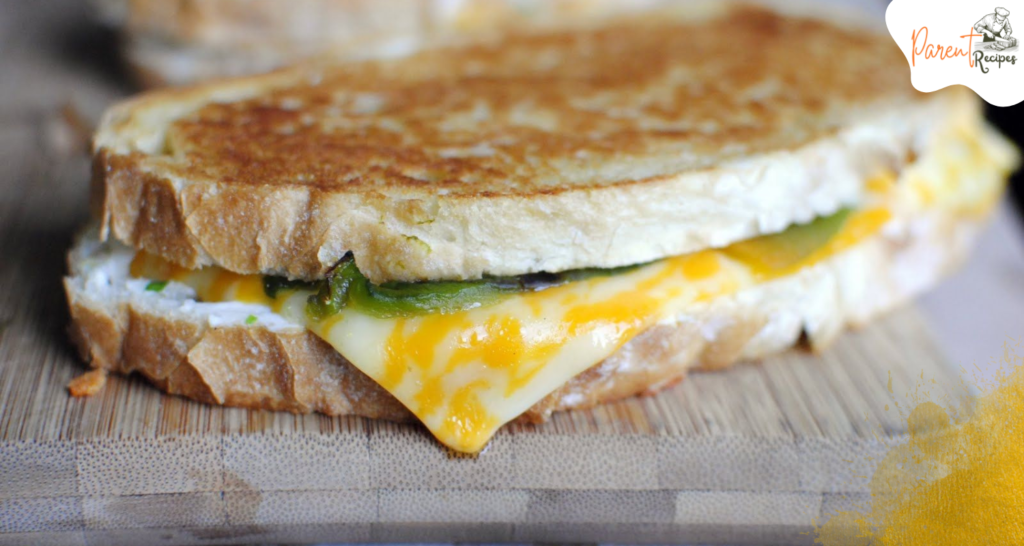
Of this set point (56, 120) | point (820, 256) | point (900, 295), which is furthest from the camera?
point (56, 120)

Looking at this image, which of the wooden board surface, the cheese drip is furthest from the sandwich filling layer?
the wooden board surface

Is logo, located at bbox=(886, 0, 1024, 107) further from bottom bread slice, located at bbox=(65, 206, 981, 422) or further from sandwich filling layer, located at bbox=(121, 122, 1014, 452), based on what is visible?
sandwich filling layer, located at bbox=(121, 122, 1014, 452)

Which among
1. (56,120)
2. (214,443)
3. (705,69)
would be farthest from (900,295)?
(56,120)

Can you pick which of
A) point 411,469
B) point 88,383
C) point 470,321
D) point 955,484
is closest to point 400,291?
point 470,321

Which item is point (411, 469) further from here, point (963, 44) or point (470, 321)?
point (963, 44)

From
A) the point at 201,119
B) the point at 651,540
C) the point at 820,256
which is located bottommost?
the point at 651,540

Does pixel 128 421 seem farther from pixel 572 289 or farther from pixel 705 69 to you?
pixel 705 69
